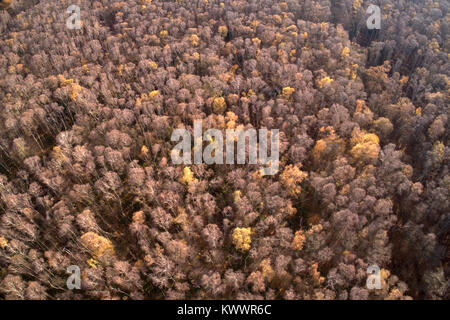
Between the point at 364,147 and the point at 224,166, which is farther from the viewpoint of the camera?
the point at 224,166

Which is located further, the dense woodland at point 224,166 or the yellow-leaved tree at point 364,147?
the yellow-leaved tree at point 364,147

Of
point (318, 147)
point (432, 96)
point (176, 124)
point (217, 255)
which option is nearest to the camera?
point (217, 255)

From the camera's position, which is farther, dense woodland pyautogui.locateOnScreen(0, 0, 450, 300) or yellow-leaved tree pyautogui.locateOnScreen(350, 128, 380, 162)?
yellow-leaved tree pyautogui.locateOnScreen(350, 128, 380, 162)

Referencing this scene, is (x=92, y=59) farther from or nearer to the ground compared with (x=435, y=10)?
nearer to the ground

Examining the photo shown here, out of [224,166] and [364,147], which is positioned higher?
[364,147]

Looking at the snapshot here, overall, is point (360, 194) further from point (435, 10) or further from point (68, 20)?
point (68, 20)

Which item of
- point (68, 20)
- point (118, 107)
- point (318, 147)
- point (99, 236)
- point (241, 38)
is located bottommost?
point (99, 236)

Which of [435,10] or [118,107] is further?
[435,10]

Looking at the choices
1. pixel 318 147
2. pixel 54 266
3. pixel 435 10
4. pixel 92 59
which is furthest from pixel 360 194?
pixel 435 10
